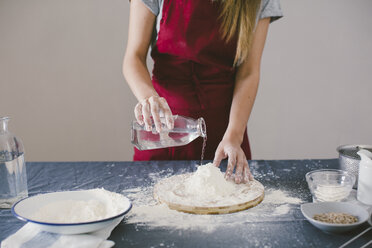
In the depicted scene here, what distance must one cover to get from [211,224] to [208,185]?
0.19 m

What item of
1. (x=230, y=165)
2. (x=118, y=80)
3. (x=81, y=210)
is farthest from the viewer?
(x=118, y=80)

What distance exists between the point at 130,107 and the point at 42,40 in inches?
29.8

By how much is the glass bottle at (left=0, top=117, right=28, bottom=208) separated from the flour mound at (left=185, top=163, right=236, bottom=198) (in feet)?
1.70

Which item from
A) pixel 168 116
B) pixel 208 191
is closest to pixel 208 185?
pixel 208 191

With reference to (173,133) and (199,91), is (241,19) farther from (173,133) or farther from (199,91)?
(173,133)

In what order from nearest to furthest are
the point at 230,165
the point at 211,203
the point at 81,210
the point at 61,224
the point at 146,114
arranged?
the point at 61,224
the point at 81,210
the point at 211,203
the point at 146,114
the point at 230,165

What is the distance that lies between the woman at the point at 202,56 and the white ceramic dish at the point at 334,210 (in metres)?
0.61

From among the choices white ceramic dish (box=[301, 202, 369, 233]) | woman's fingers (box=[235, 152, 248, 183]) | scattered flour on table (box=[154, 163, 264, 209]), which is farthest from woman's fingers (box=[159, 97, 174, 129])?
white ceramic dish (box=[301, 202, 369, 233])

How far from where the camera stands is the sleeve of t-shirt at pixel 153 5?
1607mm

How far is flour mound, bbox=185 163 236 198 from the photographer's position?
114cm

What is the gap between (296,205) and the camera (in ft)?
3.58

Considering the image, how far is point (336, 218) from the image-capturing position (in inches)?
35.7

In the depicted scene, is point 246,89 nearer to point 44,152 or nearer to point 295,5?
point 295,5

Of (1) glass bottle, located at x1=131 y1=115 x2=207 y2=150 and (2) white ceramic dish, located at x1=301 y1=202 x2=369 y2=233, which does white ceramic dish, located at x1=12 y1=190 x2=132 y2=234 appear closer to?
(1) glass bottle, located at x1=131 y1=115 x2=207 y2=150
